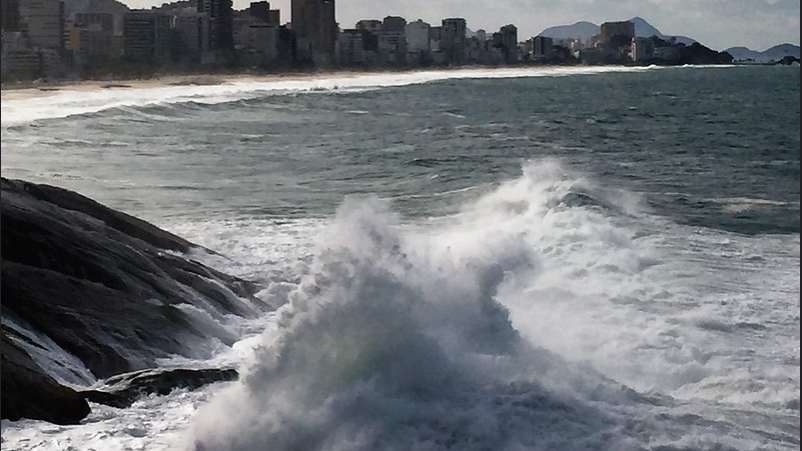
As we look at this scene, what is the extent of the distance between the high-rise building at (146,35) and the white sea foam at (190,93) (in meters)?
0.79

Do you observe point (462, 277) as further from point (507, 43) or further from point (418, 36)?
point (507, 43)

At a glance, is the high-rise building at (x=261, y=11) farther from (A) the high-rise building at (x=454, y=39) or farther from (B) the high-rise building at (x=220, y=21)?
(A) the high-rise building at (x=454, y=39)

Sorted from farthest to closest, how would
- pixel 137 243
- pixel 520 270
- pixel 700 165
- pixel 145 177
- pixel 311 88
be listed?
pixel 311 88
pixel 700 165
pixel 145 177
pixel 520 270
pixel 137 243

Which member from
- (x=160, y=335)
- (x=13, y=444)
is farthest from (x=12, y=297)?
(x=13, y=444)

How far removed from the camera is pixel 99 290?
5.38 m

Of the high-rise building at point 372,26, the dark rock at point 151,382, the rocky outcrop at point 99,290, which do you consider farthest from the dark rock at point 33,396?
the high-rise building at point 372,26

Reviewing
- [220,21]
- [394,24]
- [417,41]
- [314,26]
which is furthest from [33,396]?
[417,41]

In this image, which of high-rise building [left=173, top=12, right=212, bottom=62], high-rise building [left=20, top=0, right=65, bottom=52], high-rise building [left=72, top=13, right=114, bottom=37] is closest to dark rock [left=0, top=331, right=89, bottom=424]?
high-rise building [left=20, top=0, right=65, bottom=52]

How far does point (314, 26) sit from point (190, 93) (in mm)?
4484

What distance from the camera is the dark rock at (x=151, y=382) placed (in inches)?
167

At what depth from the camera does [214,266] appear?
23.4 feet

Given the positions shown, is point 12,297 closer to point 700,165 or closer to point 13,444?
point 13,444

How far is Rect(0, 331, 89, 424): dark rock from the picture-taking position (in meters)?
3.90

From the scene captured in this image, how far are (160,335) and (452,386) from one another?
5.83 feet
